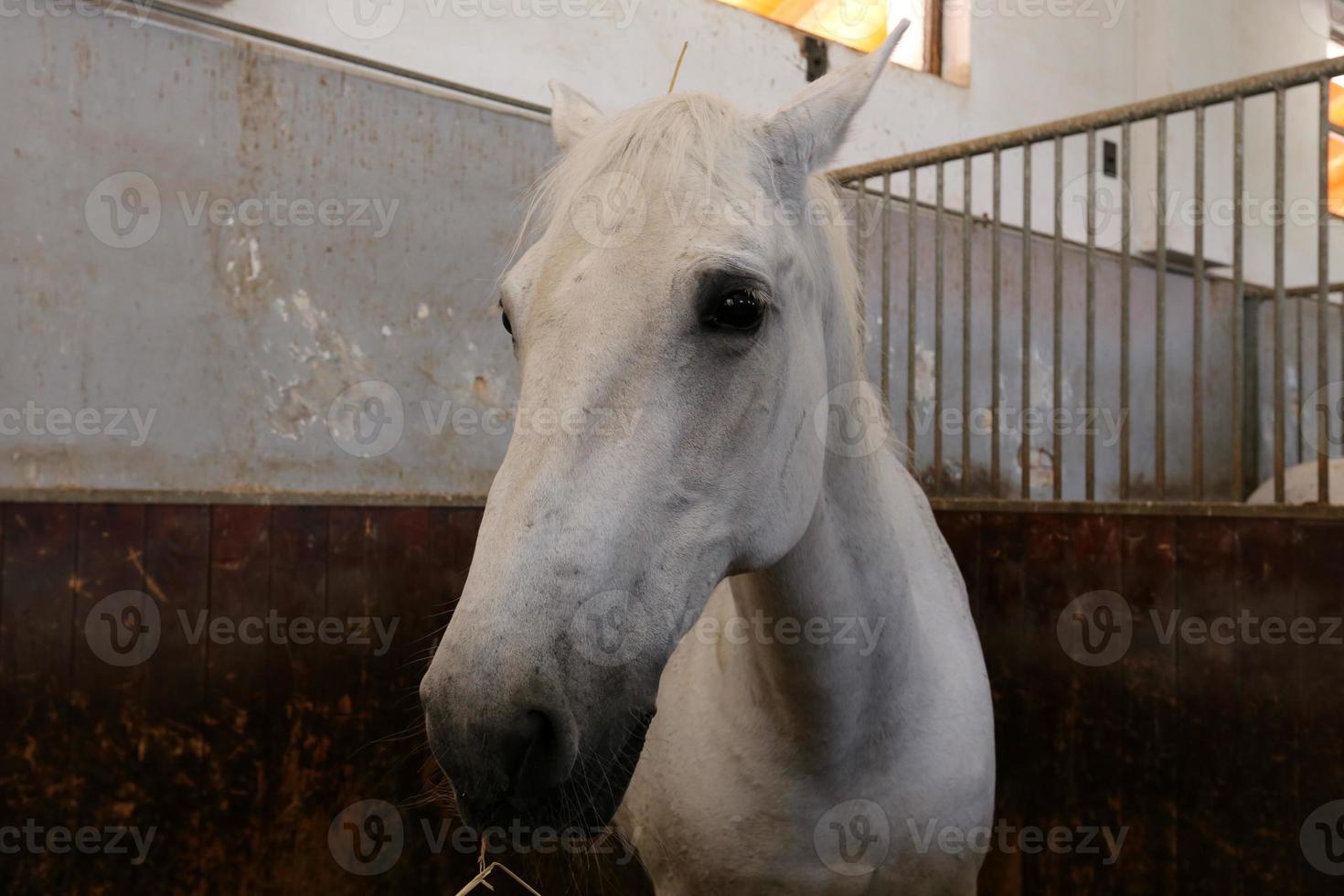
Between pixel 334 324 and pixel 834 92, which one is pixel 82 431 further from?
pixel 834 92

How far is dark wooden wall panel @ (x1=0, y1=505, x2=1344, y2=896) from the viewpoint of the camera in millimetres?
2072

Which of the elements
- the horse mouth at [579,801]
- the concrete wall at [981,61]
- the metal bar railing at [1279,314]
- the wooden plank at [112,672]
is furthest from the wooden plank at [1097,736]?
the wooden plank at [112,672]

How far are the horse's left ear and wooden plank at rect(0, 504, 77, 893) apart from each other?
1.93 metres

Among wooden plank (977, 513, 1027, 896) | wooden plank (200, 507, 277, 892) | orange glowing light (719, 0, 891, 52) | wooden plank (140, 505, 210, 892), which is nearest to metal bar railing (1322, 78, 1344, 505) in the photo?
wooden plank (977, 513, 1027, 896)

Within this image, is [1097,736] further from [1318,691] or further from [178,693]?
[178,693]

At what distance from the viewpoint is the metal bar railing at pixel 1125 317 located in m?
2.19

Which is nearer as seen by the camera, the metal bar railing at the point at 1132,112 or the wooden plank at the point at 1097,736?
the metal bar railing at the point at 1132,112

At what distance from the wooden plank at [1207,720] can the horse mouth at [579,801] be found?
5.63 ft

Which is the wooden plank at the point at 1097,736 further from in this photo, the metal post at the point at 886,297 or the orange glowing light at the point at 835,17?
the orange glowing light at the point at 835,17

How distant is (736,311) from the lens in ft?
3.40

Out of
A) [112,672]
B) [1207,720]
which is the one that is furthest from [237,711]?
[1207,720]

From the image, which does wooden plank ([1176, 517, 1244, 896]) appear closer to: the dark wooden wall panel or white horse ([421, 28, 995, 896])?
the dark wooden wall panel

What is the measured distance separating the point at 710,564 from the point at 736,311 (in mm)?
275

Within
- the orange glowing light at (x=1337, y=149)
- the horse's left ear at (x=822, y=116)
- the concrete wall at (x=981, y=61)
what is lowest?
the horse's left ear at (x=822, y=116)
